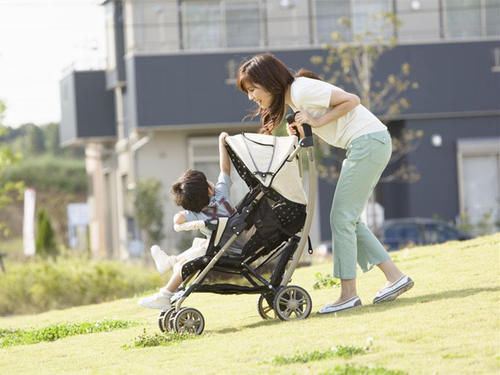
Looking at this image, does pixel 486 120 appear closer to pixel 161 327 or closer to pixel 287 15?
pixel 287 15

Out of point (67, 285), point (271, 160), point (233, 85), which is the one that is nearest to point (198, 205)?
point (271, 160)

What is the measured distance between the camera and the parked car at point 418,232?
26.8 meters

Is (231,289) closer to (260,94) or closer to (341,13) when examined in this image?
(260,94)

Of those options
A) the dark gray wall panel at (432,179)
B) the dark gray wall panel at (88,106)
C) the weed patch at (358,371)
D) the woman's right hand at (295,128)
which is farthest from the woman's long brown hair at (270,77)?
the dark gray wall panel at (88,106)

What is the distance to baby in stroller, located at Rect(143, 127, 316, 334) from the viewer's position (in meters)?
7.75

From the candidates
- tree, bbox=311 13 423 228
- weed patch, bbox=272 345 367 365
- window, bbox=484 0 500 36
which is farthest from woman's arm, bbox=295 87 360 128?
window, bbox=484 0 500 36

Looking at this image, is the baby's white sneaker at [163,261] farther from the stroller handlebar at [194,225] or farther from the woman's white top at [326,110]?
the woman's white top at [326,110]

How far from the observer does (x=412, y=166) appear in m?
30.8

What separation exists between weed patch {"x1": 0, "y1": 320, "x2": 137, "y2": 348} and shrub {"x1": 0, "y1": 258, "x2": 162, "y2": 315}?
8262 mm

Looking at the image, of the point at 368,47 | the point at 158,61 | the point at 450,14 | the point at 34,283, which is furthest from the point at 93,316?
the point at 450,14

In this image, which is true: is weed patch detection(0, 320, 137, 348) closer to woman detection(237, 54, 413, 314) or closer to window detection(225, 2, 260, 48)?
woman detection(237, 54, 413, 314)

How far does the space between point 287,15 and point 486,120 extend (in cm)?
653

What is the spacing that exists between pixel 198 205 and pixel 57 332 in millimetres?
1988

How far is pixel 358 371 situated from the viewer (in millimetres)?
5570
